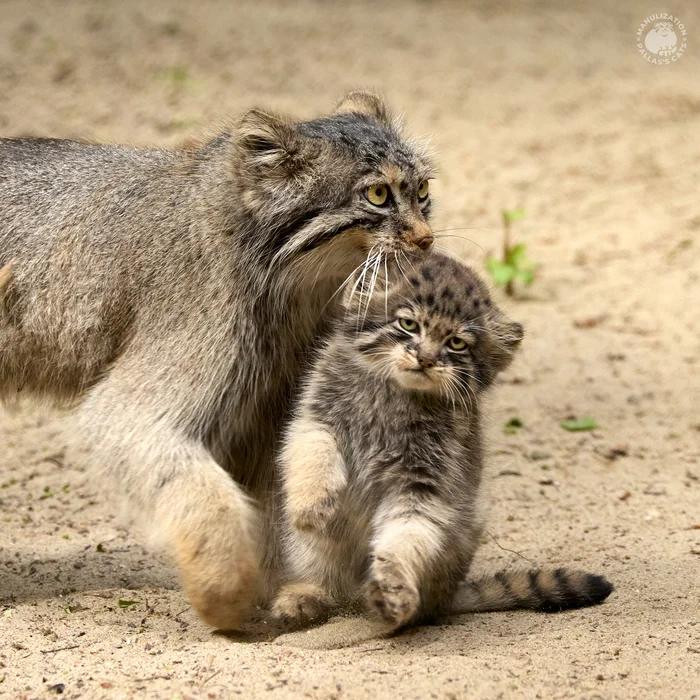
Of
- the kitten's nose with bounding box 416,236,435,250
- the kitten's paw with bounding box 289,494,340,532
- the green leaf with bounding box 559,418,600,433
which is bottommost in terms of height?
the kitten's paw with bounding box 289,494,340,532

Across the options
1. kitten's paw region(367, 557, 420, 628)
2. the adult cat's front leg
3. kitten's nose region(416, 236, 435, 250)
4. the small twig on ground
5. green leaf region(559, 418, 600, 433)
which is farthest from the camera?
green leaf region(559, 418, 600, 433)

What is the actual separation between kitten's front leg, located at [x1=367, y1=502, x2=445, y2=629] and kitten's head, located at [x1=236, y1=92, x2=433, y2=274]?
1.15 m

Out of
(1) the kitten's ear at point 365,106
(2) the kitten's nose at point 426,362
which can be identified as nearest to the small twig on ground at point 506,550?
(2) the kitten's nose at point 426,362

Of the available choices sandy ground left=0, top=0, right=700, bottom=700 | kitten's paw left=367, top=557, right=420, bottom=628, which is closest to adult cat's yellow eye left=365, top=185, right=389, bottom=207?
kitten's paw left=367, top=557, right=420, bottom=628

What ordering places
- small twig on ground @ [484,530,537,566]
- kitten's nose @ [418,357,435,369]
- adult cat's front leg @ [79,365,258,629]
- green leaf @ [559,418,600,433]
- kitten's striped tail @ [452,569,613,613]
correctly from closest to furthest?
kitten's nose @ [418,357,435,369] < adult cat's front leg @ [79,365,258,629] < kitten's striped tail @ [452,569,613,613] < small twig on ground @ [484,530,537,566] < green leaf @ [559,418,600,433]

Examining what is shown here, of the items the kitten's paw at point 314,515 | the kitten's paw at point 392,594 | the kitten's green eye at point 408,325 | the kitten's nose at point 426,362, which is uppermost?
the kitten's green eye at point 408,325

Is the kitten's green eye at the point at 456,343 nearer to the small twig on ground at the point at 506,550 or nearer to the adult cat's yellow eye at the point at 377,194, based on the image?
the adult cat's yellow eye at the point at 377,194

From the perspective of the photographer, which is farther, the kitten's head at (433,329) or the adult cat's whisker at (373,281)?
the adult cat's whisker at (373,281)

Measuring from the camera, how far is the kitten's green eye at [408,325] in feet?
14.9

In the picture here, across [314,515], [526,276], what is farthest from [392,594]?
[526,276]

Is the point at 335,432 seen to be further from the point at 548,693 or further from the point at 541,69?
the point at 541,69

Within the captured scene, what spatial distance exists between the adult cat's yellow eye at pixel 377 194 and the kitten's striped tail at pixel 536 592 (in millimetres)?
1764

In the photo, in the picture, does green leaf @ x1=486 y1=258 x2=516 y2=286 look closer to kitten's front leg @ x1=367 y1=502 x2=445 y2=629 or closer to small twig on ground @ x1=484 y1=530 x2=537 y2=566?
small twig on ground @ x1=484 y1=530 x2=537 y2=566

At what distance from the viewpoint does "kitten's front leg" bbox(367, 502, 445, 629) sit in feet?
13.6
